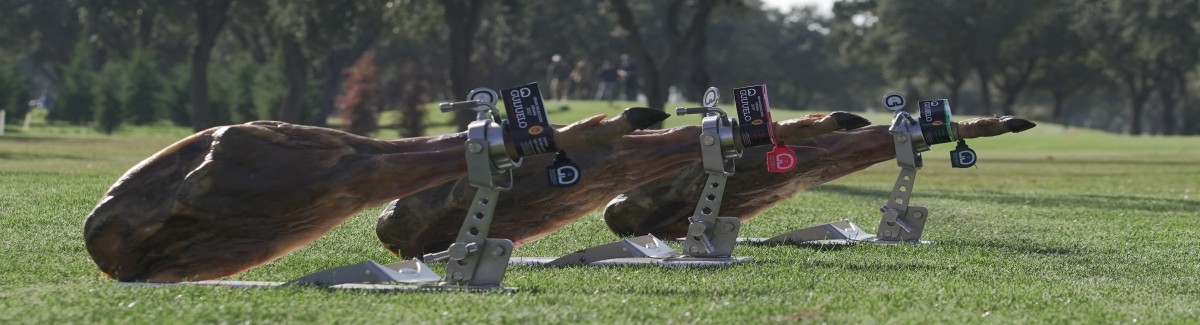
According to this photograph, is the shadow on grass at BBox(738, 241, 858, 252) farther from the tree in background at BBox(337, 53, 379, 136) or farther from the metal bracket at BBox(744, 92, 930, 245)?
the tree in background at BBox(337, 53, 379, 136)

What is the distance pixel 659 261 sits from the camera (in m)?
11.7

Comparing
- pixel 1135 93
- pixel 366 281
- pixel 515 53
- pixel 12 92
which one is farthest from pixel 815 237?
pixel 1135 93

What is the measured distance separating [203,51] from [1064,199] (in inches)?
1893

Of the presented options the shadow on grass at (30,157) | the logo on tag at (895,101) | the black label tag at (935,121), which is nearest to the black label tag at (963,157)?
the black label tag at (935,121)

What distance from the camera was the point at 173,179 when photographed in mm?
9797

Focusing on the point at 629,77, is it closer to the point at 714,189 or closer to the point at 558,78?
the point at 558,78

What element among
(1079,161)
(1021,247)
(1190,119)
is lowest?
(1190,119)

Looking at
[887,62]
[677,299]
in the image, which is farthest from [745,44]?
[677,299]

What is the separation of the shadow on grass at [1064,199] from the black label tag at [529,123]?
13.3 meters

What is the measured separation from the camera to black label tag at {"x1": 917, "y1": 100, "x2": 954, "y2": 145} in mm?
13375

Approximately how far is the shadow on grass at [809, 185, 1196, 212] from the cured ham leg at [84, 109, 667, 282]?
13.3 m

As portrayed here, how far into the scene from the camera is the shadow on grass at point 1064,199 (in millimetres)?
21719

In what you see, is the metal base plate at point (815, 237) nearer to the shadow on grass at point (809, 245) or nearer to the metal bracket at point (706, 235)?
the shadow on grass at point (809, 245)

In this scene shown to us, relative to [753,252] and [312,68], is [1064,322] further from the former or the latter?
[312,68]
